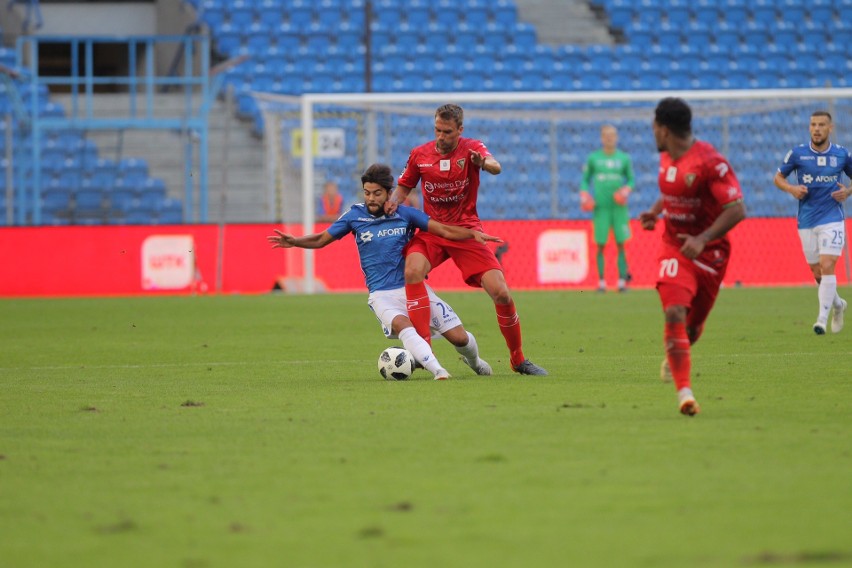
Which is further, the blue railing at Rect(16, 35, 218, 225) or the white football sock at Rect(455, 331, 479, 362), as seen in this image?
the blue railing at Rect(16, 35, 218, 225)

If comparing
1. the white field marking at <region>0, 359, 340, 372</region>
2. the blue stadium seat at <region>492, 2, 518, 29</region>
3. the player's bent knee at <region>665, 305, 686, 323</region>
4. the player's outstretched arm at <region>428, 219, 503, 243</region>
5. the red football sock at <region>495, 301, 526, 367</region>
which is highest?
Result: the blue stadium seat at <region>492, 2, 518, 29</region>

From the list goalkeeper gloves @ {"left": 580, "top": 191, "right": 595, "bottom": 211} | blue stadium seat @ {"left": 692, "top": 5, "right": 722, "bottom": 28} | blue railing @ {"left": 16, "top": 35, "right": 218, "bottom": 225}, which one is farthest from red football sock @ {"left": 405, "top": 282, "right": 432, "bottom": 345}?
blue stadium seat @ {"left": 692, "top": 5, "right": 722, "bottom": 28}

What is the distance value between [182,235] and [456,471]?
16.8 meters

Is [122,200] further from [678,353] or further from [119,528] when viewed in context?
[119,528]

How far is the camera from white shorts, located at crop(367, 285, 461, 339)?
9.52 meters

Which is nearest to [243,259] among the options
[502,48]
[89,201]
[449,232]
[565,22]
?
[89,201]

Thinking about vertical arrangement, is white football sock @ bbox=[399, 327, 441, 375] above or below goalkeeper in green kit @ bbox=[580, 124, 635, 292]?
below

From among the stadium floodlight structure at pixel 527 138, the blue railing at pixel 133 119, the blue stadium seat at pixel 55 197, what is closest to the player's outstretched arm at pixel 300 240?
the stadium floodlight structure at pixel 527 138

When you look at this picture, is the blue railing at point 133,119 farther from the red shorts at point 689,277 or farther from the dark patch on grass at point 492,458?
the dark patch on grass at point 492,458

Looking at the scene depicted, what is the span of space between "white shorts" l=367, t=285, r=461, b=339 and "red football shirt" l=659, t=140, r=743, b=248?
2.33m

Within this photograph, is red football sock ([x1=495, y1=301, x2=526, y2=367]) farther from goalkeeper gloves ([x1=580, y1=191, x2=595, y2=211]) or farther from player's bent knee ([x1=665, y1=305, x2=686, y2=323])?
goalkeeper gloves ([x1=580, y1=191, x2=595, y2=211])

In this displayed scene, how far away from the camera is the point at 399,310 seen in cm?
962

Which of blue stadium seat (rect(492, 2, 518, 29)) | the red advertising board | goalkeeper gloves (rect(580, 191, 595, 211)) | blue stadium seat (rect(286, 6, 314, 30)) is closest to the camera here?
goalkeeper gloves (rect(580, 191, 595, 211))

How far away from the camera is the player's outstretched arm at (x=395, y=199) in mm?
9531
